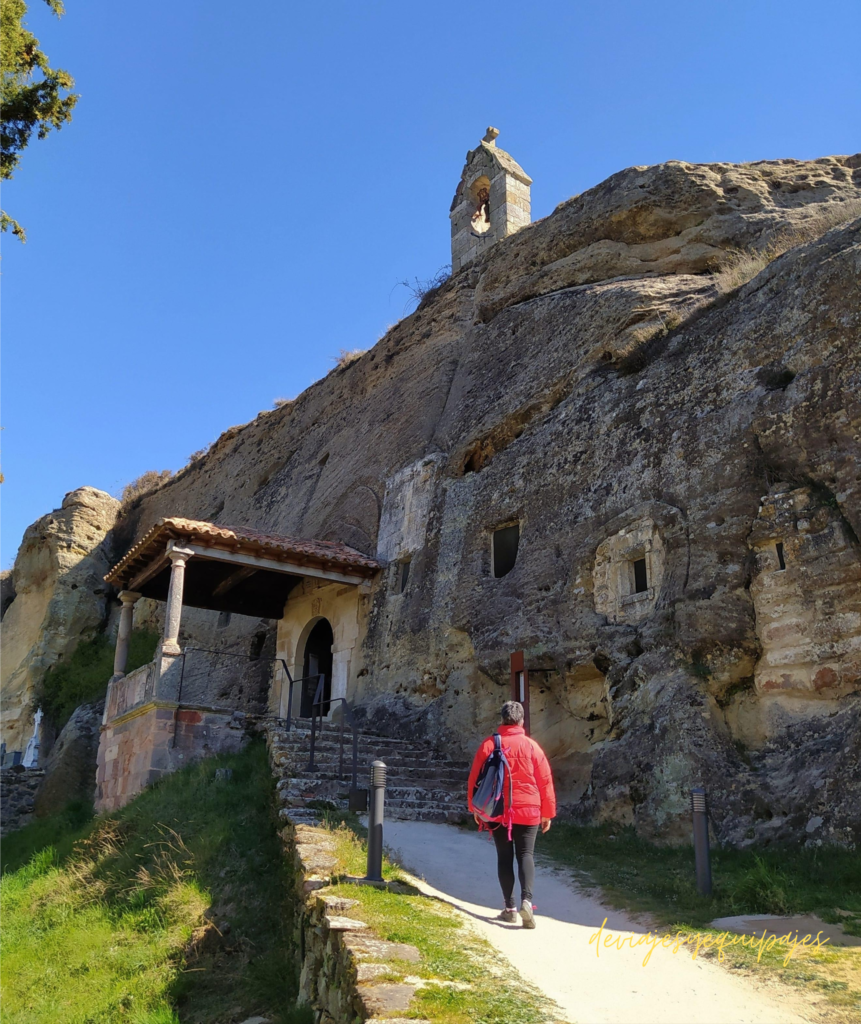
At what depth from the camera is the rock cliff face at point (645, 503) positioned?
8109 mm

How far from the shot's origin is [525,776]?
5699 millimetres

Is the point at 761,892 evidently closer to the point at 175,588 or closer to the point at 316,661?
the point at 175,588

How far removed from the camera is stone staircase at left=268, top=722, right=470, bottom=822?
30.4 feet

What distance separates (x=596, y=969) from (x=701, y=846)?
5.96 feet

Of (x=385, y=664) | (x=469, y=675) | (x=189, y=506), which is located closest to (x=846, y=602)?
(x=469, y=675)

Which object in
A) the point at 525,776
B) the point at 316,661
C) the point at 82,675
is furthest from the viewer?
the point at 82,675

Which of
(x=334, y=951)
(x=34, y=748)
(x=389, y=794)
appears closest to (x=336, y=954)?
(x=334, y=951)

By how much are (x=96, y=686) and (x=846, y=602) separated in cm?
1959

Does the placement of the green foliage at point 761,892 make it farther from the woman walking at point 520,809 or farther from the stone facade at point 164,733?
the stone facade at point 164,733

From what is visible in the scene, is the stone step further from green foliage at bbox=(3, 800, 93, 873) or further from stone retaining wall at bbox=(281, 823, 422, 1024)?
green foliage at bbox=(3, 800, 93, 873)

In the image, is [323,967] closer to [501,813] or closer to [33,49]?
[501,813]

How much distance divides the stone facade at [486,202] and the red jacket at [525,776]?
17994 mm

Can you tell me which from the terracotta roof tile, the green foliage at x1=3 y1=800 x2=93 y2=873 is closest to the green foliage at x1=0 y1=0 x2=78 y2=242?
the terracotta roof tile

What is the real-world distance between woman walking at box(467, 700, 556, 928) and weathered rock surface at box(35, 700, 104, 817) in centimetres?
1382
